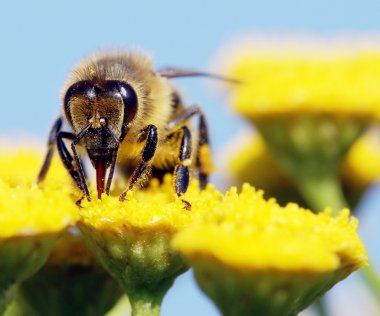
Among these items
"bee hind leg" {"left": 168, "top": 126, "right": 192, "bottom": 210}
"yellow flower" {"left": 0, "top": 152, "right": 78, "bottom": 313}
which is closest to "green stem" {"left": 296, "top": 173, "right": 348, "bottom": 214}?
"bee hind leg" {"left": 168, "top": 126, "right": 192, "bottom": 210}

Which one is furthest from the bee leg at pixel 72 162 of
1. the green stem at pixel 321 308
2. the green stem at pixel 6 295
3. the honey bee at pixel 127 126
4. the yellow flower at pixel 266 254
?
the green stem at pixel 321 308

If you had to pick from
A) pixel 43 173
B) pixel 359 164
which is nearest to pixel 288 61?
pixel 359 164

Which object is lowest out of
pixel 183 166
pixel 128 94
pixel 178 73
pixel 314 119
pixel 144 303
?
pixel 144 303

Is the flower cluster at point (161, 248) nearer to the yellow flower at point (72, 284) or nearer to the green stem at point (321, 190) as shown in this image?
the yellow flower at point (72, 284)

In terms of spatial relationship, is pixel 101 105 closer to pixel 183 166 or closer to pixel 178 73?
pixel 183 166

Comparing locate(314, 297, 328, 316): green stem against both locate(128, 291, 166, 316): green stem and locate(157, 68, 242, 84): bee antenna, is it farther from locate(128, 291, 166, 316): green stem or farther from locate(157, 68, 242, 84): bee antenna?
locate(128, 291, 166, 316): green stem

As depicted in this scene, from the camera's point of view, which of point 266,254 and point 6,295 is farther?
point 6,295

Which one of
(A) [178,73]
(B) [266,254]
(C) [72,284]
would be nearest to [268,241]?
(B) [266,254]
